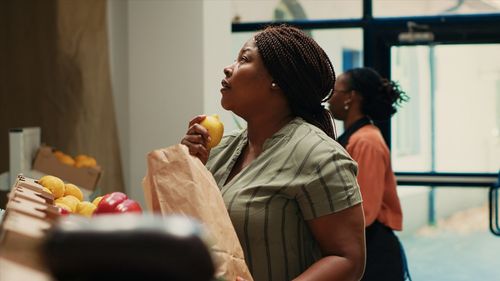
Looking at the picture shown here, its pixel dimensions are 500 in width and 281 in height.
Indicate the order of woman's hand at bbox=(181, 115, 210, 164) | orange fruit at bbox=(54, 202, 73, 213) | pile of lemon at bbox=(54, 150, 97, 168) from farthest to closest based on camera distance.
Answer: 1. pile of lemon at bbox=(54, 150, 97, 168)
2. woman's hand at bbox=(181, 115, 210, 164)
3. orange fruit at bbox=(54, 202, 73, 213)

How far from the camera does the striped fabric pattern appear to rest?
1.51 m

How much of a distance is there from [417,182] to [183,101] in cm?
136

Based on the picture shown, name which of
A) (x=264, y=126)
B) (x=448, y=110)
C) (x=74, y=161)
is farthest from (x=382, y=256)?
(x=264, y=126)

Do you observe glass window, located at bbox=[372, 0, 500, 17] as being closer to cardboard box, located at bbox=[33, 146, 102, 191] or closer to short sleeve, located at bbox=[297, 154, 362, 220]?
cardboard box, located at bbox=[33, 146, 102, 191]

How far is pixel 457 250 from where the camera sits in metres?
4.40

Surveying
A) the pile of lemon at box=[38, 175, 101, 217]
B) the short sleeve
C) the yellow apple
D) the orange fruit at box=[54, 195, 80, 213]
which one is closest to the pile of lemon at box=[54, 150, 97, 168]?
the pile of lemon at box=[38, 175, 101, 217]

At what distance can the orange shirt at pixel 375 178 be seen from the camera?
10.5ft

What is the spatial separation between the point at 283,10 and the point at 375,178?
1773 millimetres

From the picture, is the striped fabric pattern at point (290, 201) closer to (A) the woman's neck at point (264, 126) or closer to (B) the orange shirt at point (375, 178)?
(A) the woman's neck at point (264, 126)

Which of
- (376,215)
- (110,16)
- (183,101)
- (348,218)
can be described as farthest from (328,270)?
(110,16)

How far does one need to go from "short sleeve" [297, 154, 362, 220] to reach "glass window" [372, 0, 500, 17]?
307cm

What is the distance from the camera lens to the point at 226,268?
128 cm

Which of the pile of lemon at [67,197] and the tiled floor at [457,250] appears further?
the tiled floor at [457,250]

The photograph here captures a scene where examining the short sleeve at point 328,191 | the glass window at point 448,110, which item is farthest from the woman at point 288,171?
the glass window at point 448,110
